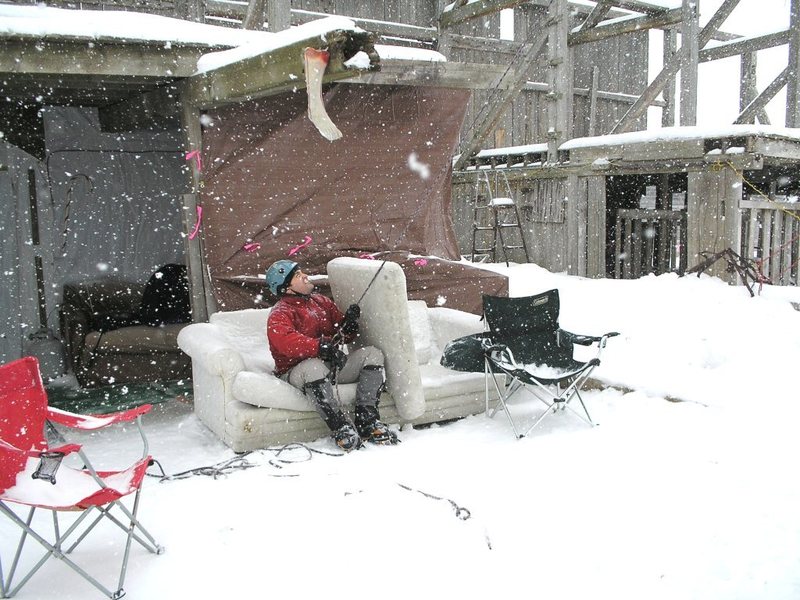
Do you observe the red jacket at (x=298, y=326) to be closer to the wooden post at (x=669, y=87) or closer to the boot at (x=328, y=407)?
the boot at (x=328, y=407)

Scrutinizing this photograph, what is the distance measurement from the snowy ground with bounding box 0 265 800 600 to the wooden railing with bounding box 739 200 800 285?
11.0ft

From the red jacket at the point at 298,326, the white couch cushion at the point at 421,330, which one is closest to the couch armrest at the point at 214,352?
the red jacket at the point at 298,326

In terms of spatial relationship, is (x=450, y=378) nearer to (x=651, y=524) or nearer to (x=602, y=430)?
(x=602, y=430)

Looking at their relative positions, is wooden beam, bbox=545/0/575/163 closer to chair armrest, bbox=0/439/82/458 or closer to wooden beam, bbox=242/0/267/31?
wooden beam, bbox=242/0/267/31

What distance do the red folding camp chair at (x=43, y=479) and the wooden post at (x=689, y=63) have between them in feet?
28.2

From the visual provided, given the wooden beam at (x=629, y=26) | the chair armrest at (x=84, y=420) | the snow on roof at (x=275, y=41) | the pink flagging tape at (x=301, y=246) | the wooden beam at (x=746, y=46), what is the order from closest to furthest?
the chair armrest at (x=84, y=420) < the snow on roof at (x=275, y=41) < the pink flagging tape at (x=301, y=246) < the wooden beam at (x=629, y=26) < the wooden beam at (x=746, y=46)

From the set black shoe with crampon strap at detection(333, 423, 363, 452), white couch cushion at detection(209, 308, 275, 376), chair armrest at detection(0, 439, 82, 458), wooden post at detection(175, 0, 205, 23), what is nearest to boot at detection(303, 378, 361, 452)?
black shoe with crampon strap at detection(333, 423, 363, 452)

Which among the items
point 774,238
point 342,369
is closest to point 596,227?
point 774,238

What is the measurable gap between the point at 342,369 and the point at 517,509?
1.70 metres

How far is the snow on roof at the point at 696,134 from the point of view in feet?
26.2

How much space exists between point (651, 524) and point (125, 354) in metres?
4.90

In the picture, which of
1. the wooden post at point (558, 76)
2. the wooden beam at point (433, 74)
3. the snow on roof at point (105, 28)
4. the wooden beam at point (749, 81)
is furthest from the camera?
the wooden beam at point (749, 81)

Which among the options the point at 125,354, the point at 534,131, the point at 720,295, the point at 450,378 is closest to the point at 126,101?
the point at 125,354

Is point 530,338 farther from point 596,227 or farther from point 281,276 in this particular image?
point 596,227
